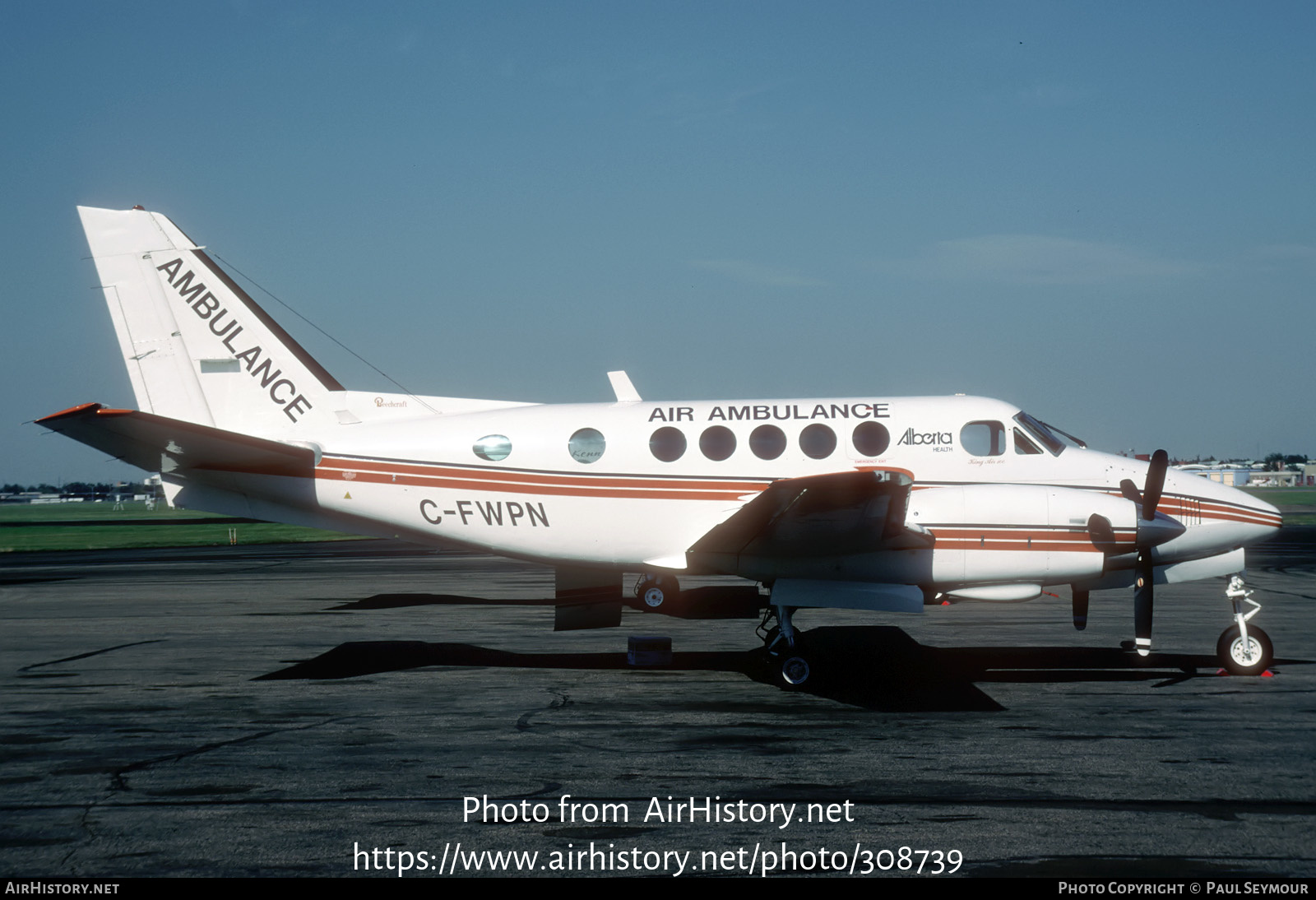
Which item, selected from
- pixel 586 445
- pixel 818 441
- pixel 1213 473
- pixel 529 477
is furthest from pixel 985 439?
pixel 1213 473

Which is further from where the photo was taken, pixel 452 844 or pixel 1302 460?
pixel 1302 460

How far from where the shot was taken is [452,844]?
18.9 ft

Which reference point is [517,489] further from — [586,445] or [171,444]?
[171,444]

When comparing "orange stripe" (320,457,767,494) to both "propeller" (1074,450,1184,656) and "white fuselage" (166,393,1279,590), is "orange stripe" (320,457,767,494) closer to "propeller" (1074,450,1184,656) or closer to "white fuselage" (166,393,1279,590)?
"white fuselage" (166,393,1279,590)

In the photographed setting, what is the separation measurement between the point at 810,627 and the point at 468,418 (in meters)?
6.17

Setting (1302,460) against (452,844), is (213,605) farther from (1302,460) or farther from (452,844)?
(1302,460)

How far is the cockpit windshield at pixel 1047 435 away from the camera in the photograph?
38.7ft

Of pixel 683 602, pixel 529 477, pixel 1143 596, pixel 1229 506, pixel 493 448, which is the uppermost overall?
pixel 493 448

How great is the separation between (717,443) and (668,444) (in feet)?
1.96

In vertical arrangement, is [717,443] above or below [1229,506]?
above

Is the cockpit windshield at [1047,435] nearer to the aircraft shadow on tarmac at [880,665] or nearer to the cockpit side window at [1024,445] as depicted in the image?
the cockpit side window at [1024,445]

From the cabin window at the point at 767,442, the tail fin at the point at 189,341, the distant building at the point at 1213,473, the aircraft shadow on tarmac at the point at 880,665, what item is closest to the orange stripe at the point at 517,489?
the cabin window at the point at 767,442

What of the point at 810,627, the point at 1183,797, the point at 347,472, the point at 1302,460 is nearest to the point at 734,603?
the point at 810,627

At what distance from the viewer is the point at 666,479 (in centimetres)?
1202
